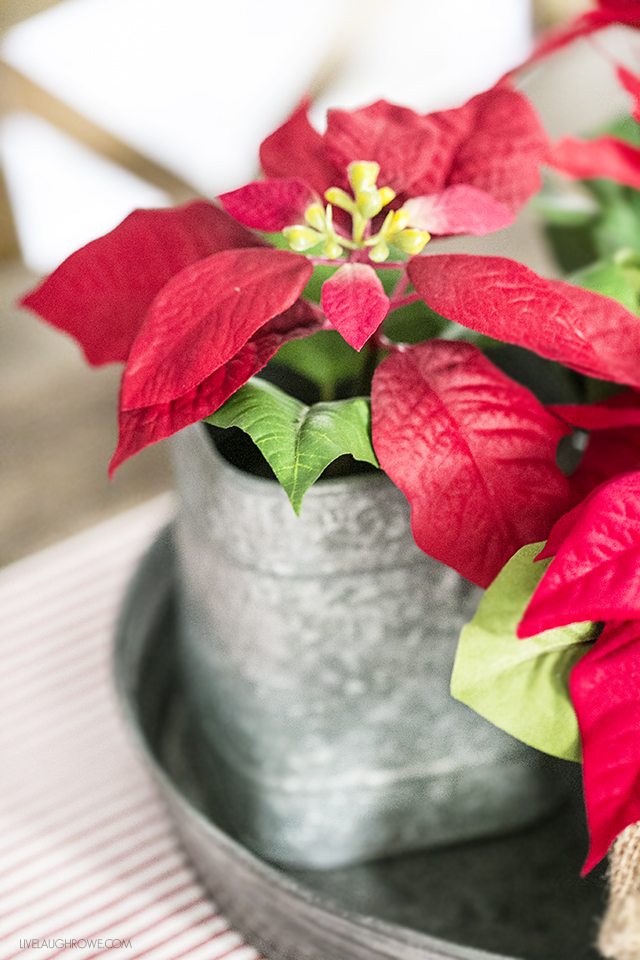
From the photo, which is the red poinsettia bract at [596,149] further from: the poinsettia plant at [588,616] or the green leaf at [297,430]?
the green leaf at [297,430]

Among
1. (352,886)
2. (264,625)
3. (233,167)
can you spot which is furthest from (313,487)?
(233,167)

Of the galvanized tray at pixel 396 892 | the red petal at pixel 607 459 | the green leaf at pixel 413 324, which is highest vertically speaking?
the green leaf at pixel 413 324

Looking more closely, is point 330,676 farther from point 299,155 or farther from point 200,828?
point 299,155

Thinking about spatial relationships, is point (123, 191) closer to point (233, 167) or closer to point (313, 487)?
point (233, 167)

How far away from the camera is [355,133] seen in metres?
0.34

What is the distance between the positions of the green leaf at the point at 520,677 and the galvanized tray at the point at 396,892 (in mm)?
66

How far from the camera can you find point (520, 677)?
1.02 feet

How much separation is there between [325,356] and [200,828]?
0.53 ft

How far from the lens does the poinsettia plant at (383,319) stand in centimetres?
29

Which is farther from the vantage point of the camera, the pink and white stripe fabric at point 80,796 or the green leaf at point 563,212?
the green leaf at point 563,212

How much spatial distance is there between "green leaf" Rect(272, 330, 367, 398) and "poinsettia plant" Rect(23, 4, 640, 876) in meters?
0.02

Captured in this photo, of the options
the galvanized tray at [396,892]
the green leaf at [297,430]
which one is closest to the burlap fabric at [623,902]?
the galvanized tray at [396,892]

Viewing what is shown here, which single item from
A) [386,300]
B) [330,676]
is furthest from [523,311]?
[330,676]

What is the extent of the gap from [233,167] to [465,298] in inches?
49.3
